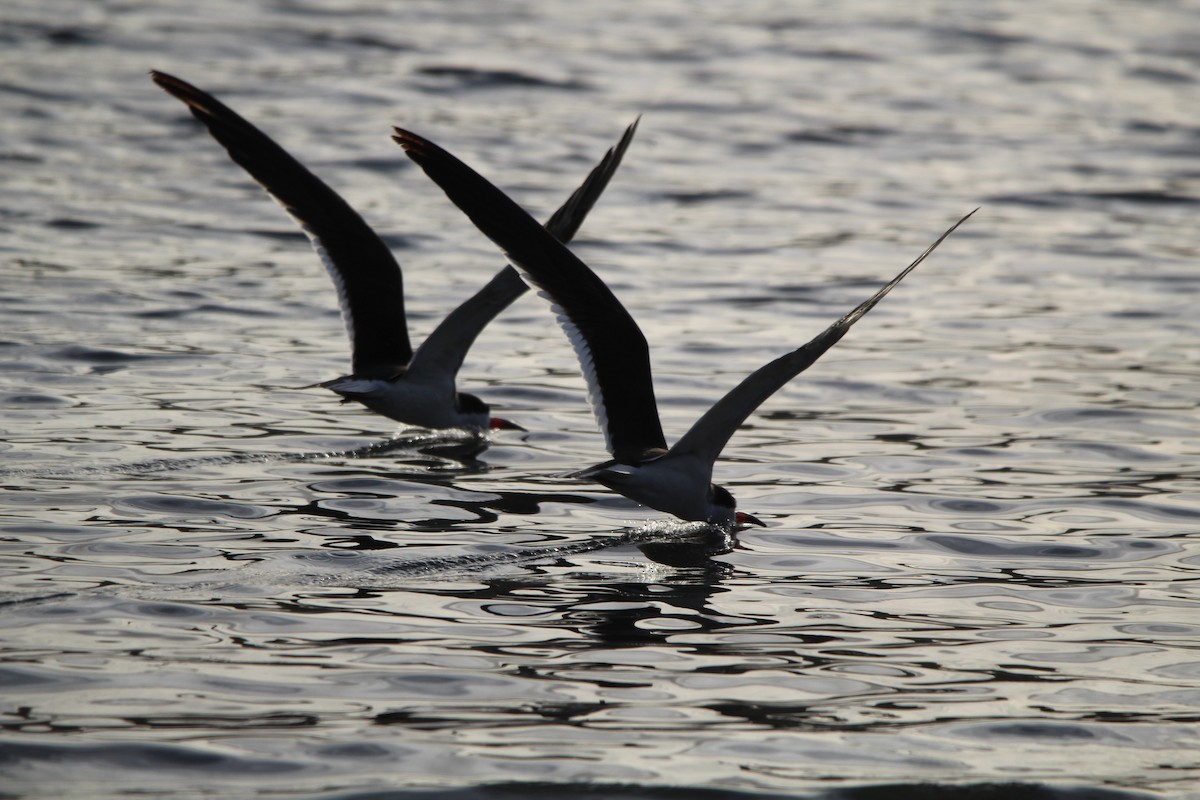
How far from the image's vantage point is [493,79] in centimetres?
2373

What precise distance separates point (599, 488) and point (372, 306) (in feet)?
5.99

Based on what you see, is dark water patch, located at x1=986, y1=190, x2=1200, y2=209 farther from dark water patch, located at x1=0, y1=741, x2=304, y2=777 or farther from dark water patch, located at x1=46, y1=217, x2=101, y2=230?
dark water patch, located at x1=0, y1=741, x2=304, y2=777

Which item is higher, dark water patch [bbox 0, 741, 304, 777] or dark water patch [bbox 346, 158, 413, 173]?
dark water patch [bbox 346, 158, 413, 173]

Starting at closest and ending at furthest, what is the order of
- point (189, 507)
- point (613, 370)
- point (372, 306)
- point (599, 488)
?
point (189, 507), point (613, 370), point (599, 488), point (372, 306)

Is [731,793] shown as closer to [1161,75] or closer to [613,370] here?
[613,370]

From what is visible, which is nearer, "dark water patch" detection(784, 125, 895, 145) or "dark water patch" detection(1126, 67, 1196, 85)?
"dark water patch" detection(784, 125, 895, 145)

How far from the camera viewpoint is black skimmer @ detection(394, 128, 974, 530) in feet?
25.3

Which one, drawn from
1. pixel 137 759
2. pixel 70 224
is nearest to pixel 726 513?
pixel 137 759

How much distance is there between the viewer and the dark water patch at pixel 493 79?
23469 millimetres

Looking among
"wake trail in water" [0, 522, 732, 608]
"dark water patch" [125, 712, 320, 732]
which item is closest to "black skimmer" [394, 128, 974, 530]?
"wake trail in water" [0, 522, 732, 608]

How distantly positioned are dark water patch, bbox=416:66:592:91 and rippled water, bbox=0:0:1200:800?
1.24m

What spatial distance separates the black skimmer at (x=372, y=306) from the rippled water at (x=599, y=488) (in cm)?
38

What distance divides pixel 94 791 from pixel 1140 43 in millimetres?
27338

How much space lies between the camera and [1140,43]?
93.9ft
